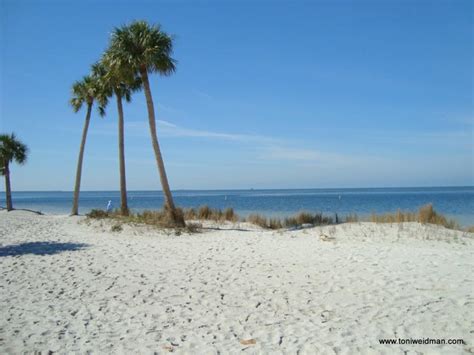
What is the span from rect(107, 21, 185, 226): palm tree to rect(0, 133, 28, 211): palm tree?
1927cm

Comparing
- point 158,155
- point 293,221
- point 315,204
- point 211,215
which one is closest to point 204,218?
point 211,215

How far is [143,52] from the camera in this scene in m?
15.4

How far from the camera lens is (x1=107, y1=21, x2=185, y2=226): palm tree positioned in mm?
15383

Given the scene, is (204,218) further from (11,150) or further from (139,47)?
(11,150)

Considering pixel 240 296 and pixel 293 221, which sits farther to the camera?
pixel 293 221

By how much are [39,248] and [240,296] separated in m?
7.73

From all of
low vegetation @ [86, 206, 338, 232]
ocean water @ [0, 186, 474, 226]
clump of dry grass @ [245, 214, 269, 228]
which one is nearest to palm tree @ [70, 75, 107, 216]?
low vegetation @ [86, 206, 338, 232]

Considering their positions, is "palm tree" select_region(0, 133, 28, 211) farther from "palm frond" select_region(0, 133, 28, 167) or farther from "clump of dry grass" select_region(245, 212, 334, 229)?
"clump of dry grass" select_region(245, 212, 334, 229)

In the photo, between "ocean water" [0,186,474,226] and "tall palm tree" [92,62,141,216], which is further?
"ocean water" [0,186,474,226]

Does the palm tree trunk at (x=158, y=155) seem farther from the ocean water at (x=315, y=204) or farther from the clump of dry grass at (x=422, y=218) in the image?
the ocean water at (x=315, y=204)

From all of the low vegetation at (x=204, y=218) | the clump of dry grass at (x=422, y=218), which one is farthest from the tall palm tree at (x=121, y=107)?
the clump of dry grass at (x=422, y=218)

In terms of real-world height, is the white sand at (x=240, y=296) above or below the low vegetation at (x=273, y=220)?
below

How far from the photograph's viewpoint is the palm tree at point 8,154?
3022 centimetres

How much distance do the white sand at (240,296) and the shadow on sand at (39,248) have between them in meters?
0.06
